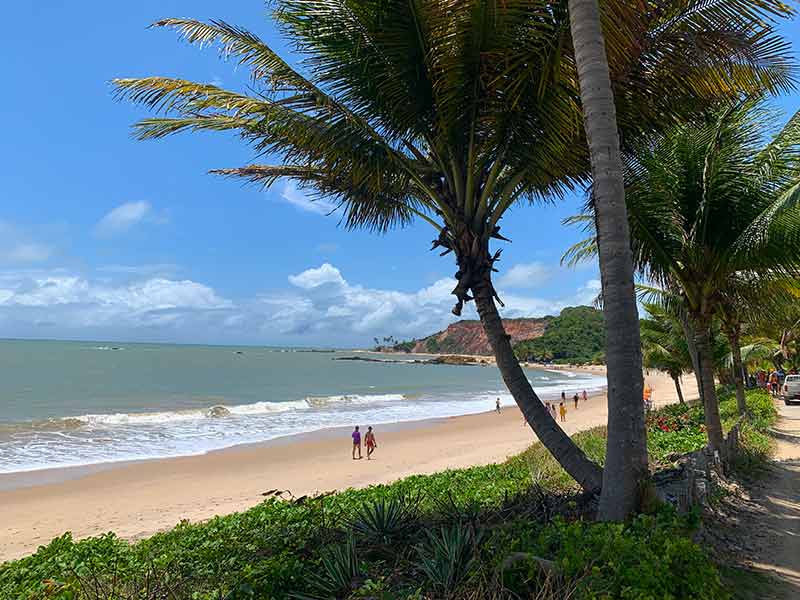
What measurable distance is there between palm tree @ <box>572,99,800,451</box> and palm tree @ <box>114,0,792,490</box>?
188 cm

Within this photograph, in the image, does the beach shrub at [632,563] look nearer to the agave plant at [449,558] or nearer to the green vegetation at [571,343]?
the agave plant at [449,558]

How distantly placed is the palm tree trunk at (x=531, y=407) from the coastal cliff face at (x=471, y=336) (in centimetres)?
13530

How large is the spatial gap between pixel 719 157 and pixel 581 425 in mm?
21153

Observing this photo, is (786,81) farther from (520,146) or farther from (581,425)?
(581,425)

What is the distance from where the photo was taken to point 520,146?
577 centimetres

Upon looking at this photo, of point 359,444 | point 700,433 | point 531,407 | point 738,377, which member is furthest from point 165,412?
point 531,407

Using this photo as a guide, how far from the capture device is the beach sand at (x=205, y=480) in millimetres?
11359

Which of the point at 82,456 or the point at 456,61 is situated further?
the point at 82,456

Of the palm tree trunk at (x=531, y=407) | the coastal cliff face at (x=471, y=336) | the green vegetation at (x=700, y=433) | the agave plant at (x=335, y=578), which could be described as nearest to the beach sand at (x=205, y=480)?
the green vegetation at (x=700, y=433)

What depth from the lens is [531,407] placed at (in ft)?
17.4

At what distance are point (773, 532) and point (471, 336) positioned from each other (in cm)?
17339

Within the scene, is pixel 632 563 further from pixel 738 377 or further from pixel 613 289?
pixel 738 377

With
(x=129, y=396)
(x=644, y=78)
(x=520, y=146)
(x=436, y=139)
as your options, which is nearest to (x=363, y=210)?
(x=436, y=139)

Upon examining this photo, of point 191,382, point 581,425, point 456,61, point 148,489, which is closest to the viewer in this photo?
point 456,61
